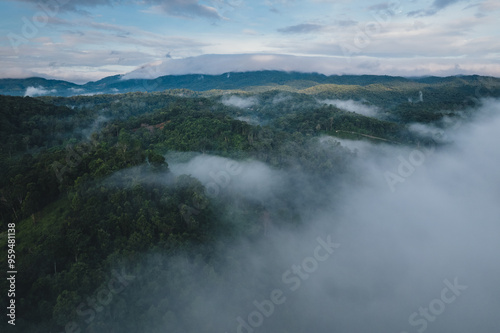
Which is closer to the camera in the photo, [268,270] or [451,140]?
[268,270]

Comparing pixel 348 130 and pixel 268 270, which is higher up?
pixel 348 130

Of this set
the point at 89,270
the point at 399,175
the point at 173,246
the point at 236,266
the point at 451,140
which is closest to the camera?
the point at 89,270

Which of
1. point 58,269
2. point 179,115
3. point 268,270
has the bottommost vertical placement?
point 268,270

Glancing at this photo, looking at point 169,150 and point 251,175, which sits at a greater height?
point 169,150

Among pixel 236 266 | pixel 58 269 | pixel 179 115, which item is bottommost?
pixel 236 266

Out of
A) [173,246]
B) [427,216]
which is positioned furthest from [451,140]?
[173,246]

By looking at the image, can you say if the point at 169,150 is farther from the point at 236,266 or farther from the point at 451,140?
the point at 451,140

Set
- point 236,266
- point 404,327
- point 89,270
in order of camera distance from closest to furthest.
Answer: point 89,270
point 236,266
point 404,327

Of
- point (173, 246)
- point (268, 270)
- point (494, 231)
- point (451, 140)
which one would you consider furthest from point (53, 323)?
point (451, 140)

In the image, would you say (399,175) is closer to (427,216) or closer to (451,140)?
(427,216)
